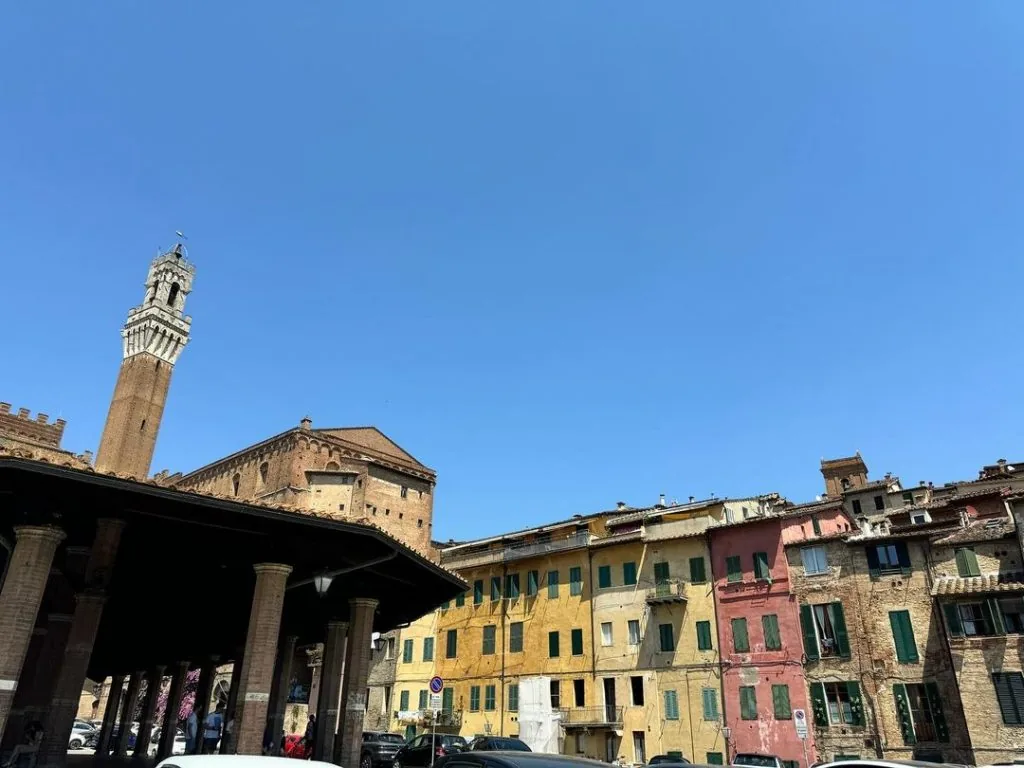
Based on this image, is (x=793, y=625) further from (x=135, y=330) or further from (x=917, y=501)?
(x=135, y=330)

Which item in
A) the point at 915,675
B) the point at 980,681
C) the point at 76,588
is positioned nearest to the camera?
the point at 76,588

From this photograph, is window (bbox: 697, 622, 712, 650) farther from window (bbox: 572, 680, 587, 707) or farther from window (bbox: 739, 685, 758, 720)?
window (bbox: 572, 680, 587, 707)

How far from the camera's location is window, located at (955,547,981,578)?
2894cm

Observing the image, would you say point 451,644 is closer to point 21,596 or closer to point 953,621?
point 953,621

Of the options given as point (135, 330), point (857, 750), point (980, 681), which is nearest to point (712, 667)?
point (857, 750)

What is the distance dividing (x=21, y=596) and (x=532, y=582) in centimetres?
3298

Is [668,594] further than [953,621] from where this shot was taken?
Yes

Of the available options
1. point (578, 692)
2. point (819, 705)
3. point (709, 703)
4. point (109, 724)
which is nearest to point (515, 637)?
point (578, 692)

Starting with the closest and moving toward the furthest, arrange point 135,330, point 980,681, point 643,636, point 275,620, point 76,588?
1. point 275,620
2. point 76,588
3. point 980,681
4. point 643,636
5. point 135,330

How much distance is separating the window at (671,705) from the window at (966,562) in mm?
13439

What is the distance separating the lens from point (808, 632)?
31406 millimetres

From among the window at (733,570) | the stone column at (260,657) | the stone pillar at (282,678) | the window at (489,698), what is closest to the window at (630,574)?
the window at (733,570)

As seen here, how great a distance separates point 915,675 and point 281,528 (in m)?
27.4

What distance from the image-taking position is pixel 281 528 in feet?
40.7
